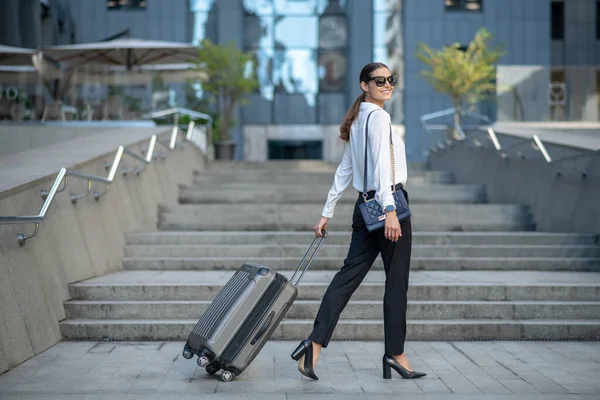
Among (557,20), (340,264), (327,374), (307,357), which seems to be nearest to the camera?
(307,357)

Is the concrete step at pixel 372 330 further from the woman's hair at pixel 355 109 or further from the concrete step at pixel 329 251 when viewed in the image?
the concrete step at pixel 329 251

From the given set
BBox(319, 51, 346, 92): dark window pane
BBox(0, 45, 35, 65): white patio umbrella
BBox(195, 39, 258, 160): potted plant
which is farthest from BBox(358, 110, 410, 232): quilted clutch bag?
BBox(319, 51, 346, 92): dark window pane

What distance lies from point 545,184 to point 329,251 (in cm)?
350

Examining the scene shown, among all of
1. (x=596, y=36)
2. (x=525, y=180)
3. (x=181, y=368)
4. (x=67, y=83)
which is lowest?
(x=181, y=368)

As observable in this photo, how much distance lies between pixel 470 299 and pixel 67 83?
50.7ft

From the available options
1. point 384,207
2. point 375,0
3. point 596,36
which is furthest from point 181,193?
point 596,36

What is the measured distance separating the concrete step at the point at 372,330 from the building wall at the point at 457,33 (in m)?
26.0

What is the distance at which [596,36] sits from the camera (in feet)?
120

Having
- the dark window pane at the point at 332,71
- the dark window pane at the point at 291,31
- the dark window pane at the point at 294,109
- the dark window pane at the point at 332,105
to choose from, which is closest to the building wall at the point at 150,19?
the dark window pane at the point at 291,31

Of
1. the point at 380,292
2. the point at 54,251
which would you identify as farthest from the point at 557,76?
the point at 54,251

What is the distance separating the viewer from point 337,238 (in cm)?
1037

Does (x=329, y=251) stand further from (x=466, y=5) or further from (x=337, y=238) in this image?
(x=466, y=5)

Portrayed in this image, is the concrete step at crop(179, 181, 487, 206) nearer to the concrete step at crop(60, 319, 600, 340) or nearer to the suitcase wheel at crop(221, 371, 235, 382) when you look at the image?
the concrete step at crop(60, 319, 600, 340)

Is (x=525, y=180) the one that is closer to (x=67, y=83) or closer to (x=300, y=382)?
(x=300, y=382)
